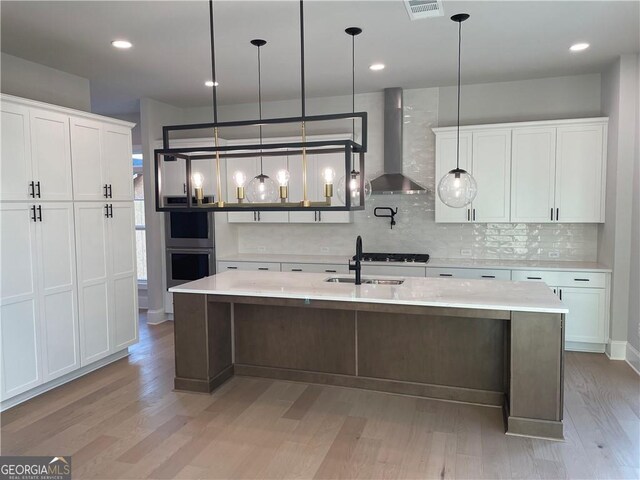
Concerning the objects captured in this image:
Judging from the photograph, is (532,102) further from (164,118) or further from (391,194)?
(164,118)

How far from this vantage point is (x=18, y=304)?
→ 3623 millimetres

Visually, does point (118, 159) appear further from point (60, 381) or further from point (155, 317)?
point (155, 317)

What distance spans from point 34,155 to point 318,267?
119 inches

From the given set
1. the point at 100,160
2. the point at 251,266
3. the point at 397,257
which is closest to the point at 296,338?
the point at 397,257

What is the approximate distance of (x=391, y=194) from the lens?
5641 millimetres

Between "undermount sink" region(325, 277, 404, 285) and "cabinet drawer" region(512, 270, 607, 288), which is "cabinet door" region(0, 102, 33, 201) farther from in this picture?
"cabinet drawer" region(512, 270, 607, 288)

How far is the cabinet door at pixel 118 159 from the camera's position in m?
4.47

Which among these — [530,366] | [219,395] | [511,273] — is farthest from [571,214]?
[219,395]

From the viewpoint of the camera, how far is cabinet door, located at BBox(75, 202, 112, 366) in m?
4.20

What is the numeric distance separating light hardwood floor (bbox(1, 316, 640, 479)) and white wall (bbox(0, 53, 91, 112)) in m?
2.68

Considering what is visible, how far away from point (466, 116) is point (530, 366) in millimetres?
3237

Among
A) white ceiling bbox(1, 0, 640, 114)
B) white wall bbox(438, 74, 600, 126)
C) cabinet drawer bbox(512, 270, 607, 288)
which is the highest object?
white ceiling bbox(1, 0, 640, 114)

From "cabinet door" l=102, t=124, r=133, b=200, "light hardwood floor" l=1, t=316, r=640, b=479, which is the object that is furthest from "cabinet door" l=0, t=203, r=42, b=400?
"cabinet door" l=102, t=124, r=133, b=200

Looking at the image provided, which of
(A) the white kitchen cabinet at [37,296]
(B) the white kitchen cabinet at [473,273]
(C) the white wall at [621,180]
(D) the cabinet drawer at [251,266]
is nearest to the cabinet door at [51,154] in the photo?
(A) the white kitchen cabinet at [37,296]
